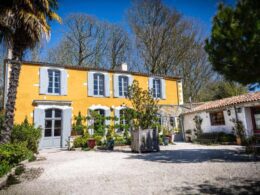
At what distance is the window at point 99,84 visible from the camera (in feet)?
48.5

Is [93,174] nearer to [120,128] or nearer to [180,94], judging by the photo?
[120,128]

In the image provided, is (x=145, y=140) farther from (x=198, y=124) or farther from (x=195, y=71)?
(x=195, y=71)

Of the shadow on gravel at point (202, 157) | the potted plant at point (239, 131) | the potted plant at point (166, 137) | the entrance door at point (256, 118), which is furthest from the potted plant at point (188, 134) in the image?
the shadow on gravel at point (202, 157)

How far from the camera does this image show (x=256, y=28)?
5727 millimetres

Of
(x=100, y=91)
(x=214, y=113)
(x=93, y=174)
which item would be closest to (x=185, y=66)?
(x=214, y=113)

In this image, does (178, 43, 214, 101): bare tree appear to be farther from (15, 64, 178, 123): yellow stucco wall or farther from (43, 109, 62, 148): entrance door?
(43, 109, 62, 148): entrance door

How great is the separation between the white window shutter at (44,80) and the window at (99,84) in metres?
3.23

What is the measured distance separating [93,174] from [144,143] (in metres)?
4.71

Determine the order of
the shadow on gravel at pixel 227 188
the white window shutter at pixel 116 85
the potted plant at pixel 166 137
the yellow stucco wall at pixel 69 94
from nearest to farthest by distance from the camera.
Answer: the shadow on gravel at pixel 227 188, the yellow stucco wall at pixel 69 94, the potted plant at pixel 166 137, the white window shutter at pixel 116 85

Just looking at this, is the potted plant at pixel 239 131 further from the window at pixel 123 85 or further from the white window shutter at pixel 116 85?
the white window shutter at pixel 116 85

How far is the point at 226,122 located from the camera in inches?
534

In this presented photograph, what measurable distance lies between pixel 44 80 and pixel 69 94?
172 cm

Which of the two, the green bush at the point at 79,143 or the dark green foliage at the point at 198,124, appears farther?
the dark green foliage at the point at 198,124

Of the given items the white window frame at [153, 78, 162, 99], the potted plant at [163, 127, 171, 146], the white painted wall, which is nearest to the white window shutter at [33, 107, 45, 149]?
the potted plant at [163, 127, 171, 146]
